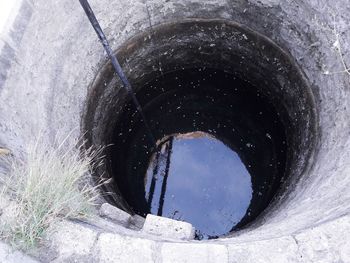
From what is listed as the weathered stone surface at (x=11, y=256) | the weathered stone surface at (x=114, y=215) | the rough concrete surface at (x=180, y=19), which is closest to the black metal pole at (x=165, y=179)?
the rough concrete surface at (x=180, y=19)

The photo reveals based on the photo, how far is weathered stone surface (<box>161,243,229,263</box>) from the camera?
2047 millimetres

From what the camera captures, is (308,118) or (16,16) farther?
(308,118)

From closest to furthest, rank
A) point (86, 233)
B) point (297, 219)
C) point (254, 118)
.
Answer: point (86, 233)
point (297, 219)
point (254, 118)

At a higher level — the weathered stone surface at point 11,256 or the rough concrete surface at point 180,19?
the rough concrete surface at point 180,19

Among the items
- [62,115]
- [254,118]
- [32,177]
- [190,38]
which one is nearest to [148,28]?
[190,38]

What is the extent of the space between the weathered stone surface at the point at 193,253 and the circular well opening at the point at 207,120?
1705 millimetres

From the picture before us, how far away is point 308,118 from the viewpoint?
3939mm

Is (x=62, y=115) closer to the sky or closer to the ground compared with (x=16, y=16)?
closer to the ground

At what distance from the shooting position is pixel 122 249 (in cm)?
207

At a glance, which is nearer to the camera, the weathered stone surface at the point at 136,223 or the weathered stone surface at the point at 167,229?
the weathered stone surface at the point at 167,229

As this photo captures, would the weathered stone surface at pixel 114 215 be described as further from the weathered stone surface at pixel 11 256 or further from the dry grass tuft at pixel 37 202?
the weathered stone surface at pixel 11 256

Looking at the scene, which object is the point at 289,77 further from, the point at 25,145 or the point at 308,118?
the point at 25,145

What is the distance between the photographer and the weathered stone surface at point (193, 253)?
2.05 m

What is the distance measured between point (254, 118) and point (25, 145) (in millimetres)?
2975
